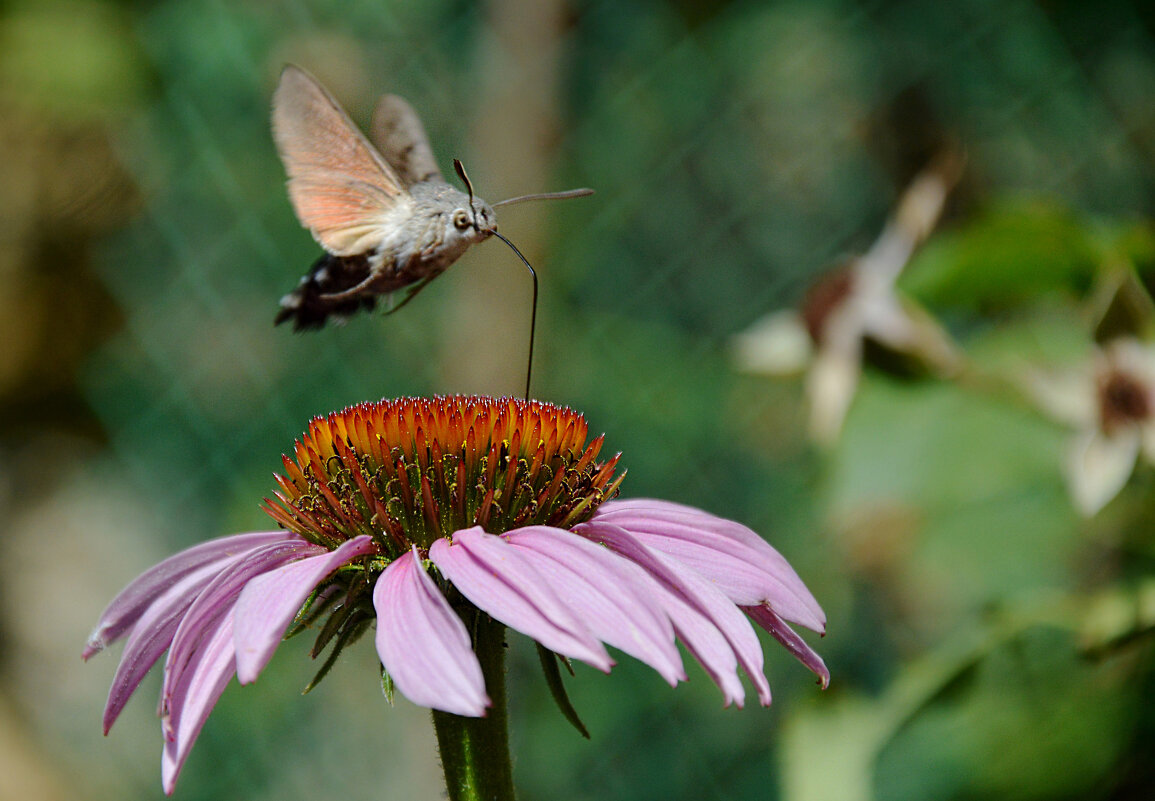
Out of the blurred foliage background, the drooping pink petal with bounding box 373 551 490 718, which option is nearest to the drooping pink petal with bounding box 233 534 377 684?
the drooping pink petal with bounding box 373 551 490 718

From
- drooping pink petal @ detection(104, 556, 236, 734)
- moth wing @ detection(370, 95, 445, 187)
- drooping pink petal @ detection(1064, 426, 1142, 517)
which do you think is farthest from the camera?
drooping pink petal @ detection(1064, 426, 1142, 517)

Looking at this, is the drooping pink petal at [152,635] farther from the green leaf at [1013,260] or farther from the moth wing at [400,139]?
the green leaf at [1013,260]

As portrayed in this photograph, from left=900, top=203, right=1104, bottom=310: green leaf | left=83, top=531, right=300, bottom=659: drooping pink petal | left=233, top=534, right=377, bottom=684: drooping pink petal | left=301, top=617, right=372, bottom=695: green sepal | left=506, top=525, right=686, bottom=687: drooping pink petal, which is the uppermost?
left=83, top=531, right=300, bottom=659: drooping pink petal

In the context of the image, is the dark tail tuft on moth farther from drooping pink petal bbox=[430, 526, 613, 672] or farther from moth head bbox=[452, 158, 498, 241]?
drooping pink petal bbox=[430, 526, 613, 672]

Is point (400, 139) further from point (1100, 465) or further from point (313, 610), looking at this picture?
point (1100, 465)

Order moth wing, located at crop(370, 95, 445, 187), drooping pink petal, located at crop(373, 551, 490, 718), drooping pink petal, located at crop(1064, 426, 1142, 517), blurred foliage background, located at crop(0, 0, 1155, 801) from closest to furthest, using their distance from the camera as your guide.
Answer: drooping pink petal, located at crop(373, 551, 490, 718)
moth wing, located at crop(370, 95, 445, 187)
drooping pink petal, located at crop(1064, 426, 1142, 517)
blurred foliage background, located at crop(0, 0, 1155, 801)

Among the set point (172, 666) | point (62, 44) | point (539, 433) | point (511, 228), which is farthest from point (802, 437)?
point (62, 44)

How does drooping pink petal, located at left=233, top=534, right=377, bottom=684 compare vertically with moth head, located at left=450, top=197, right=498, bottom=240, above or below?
below

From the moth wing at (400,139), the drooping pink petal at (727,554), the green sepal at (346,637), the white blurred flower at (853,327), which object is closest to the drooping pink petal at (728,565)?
the drooping pink petal at (727,554)
